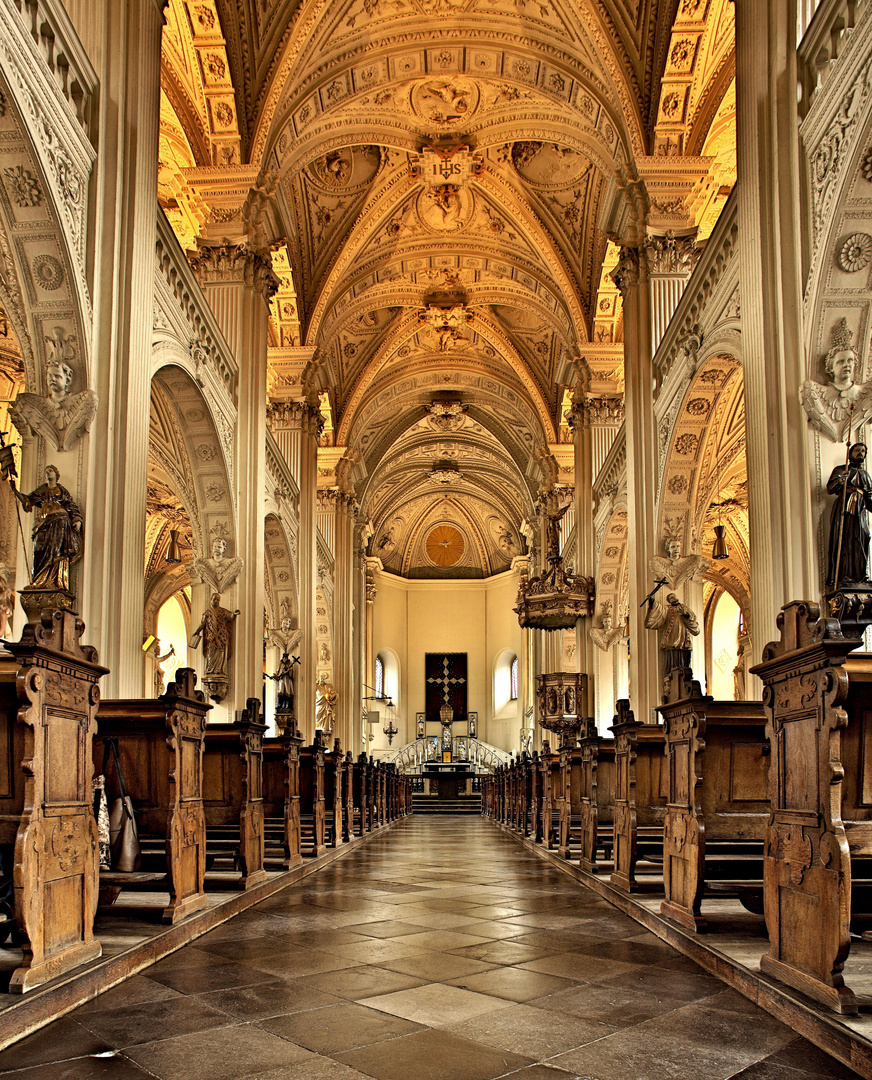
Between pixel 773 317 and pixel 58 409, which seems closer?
pixel 58 409

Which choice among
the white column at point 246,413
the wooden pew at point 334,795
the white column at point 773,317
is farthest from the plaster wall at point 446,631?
the white column at point 773,317

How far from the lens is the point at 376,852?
40.9 ft

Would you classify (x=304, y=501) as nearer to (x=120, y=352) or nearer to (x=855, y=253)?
(x=120, y=352)

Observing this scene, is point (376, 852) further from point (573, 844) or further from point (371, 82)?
point (371, 82)

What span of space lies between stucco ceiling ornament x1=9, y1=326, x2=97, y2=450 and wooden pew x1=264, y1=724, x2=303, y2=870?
333 cm

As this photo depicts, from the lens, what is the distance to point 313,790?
11.4 m

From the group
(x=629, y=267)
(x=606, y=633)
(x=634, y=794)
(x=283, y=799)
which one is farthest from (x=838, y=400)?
(x=606, y=633)

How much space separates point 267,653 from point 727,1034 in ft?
58.1

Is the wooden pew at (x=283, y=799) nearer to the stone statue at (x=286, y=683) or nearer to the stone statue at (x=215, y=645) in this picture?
the stone statue at (x=215, y=645)

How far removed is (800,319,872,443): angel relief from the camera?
752 cm

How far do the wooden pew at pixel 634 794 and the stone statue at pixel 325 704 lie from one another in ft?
51.5

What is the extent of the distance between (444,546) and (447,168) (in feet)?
79.7

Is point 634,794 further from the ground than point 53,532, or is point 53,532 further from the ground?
point 53,532

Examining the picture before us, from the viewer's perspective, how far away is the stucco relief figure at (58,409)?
316 inches
